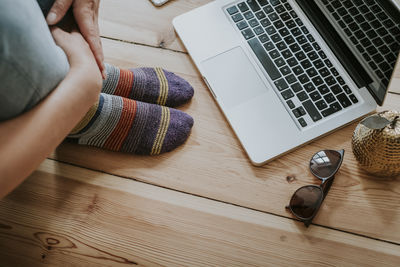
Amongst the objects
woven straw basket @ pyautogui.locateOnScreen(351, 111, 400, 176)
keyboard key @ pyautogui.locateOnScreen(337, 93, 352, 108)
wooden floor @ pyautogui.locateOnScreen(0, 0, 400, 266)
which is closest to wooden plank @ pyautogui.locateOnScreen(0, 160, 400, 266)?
wooden floor @ pyautogui.locateOnScreen(0, 0, 400, 266)

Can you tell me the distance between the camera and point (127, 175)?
71cm

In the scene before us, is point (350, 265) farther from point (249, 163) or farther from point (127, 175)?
point (127, 175)

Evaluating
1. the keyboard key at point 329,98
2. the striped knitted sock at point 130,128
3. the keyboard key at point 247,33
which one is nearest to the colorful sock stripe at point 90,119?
the striped knitted sock at point 130,128

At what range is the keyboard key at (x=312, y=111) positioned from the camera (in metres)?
0.69

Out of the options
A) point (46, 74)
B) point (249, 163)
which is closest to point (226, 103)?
point (249, 163)

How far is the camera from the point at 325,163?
67cm

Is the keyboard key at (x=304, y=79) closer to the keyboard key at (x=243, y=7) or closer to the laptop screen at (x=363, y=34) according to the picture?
the laptop screen at (x=363, y=34)

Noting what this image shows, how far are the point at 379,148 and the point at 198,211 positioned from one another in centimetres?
32

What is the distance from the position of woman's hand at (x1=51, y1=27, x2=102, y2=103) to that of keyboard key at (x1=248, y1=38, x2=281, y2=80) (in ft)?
1.02

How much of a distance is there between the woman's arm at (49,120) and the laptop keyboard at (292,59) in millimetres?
325

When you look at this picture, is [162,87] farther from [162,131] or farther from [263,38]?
[263,38]

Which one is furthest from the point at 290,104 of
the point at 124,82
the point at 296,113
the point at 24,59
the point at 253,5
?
the point at 24,59

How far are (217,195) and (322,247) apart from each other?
0.20m

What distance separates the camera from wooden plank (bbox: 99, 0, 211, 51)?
800mm
